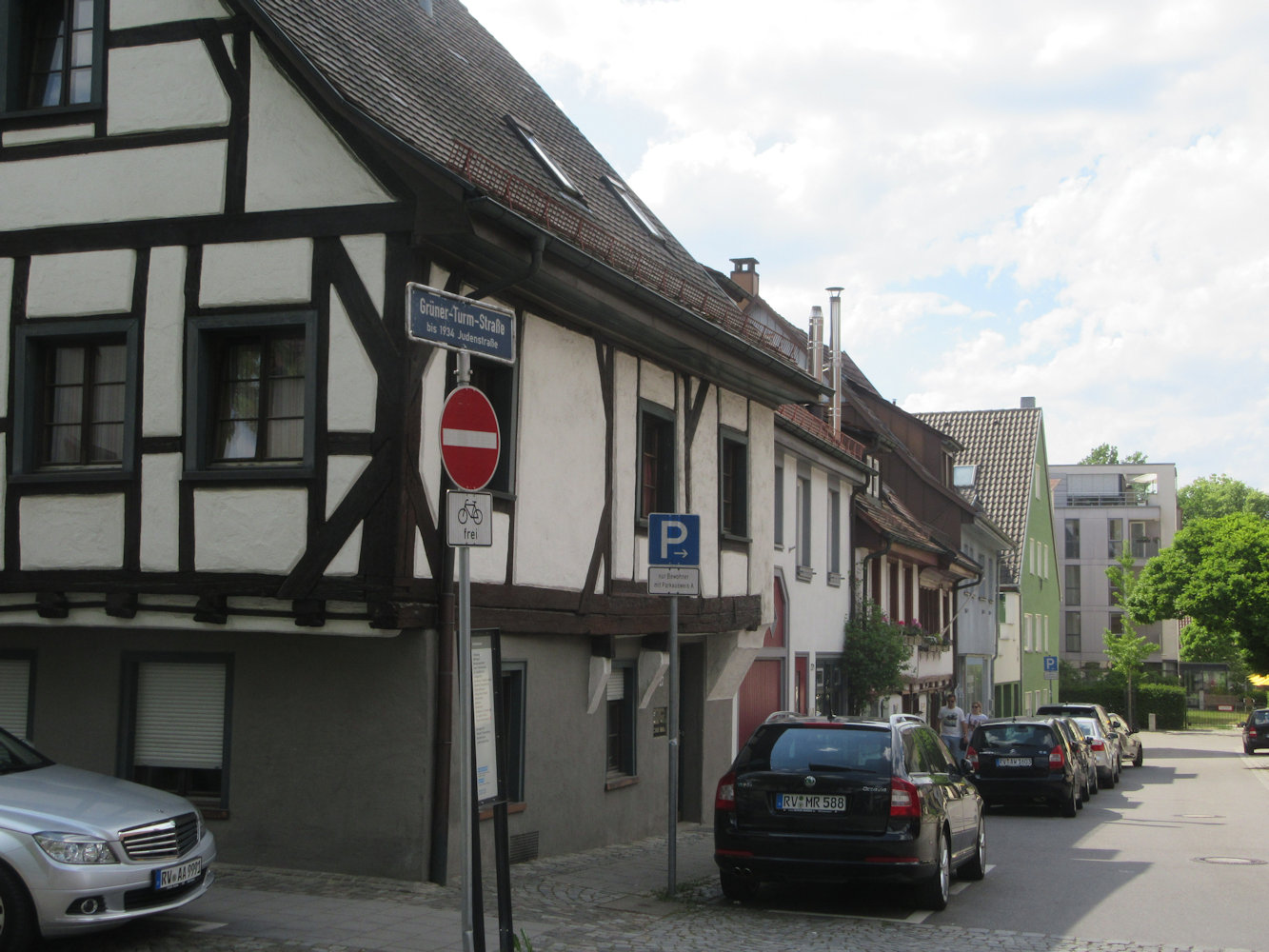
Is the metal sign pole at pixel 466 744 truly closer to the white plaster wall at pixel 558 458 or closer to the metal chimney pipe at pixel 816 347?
the white plaster wall at pixel 558 458

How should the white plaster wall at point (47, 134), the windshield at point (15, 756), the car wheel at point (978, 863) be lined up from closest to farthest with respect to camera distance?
the windshield at point (15, 756) < the white plaster wall at point (47, 134) < the car wheel at point (978, 863)

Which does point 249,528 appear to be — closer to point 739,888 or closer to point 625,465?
point 625,465

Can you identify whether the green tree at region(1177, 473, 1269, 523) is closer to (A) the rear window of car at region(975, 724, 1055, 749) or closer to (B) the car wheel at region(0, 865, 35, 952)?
(A) the rear window of car at region(975, 724, 1055, 749)

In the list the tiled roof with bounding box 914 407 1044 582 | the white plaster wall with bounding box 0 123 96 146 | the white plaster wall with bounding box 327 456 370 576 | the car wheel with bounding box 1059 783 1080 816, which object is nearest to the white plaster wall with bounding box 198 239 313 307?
the white plaster wall with bounding box 327 456 370 576

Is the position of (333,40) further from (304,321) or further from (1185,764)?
(1185,764)

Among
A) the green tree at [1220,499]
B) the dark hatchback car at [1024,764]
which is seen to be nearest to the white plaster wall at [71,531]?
the dark hatchback car at [1024,764]

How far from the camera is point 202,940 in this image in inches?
367

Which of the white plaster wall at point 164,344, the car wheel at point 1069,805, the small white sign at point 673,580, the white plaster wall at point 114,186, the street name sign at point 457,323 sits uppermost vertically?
the white plaster wall at point 114,186

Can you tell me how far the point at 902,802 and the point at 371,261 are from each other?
6.00m

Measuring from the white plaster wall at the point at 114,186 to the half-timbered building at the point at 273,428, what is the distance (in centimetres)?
3

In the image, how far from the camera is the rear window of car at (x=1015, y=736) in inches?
961

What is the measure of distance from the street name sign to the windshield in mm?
4183

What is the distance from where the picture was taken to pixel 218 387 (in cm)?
1245

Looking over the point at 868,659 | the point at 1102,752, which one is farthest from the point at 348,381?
the point at 1102,752
